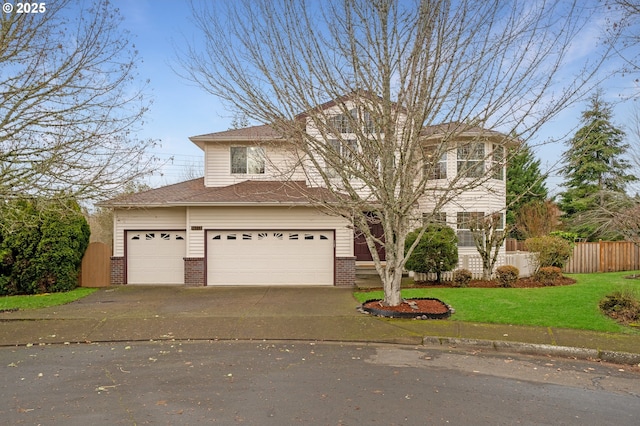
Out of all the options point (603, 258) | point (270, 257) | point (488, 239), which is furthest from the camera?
point (603, 258)

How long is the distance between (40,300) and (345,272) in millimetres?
8768

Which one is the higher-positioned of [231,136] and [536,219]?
[231,136]

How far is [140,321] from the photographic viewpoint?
971 centimetres

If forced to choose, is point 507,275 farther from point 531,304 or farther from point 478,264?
point 531,304

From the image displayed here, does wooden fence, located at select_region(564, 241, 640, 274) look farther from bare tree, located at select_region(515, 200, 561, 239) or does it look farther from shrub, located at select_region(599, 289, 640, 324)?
shrub, located at select_region(599, 289, 640, 324)

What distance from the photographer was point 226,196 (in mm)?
15781

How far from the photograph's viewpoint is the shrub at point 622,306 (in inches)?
364

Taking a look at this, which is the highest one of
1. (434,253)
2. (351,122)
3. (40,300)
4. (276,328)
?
(351,122)

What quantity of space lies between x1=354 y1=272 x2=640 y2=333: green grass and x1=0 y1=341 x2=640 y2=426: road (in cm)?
216

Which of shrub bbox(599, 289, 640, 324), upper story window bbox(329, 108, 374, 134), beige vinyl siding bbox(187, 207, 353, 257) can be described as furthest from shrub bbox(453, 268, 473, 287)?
upper story window bbox(329, 108, 374, 134)

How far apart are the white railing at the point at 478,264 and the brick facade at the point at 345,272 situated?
2.08 meters

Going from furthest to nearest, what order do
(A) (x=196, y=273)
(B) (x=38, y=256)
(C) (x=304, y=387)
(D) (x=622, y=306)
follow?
1. (A) (x=196, y=273)
2. (B) (x=38, y=256)
3. (D) (x=622, y=306)
4. (C) (x=304, y=387)

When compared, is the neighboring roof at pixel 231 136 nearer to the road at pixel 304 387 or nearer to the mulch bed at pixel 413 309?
the mulch bed at pixel 413 309

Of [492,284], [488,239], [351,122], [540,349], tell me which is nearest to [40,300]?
[351,122]
